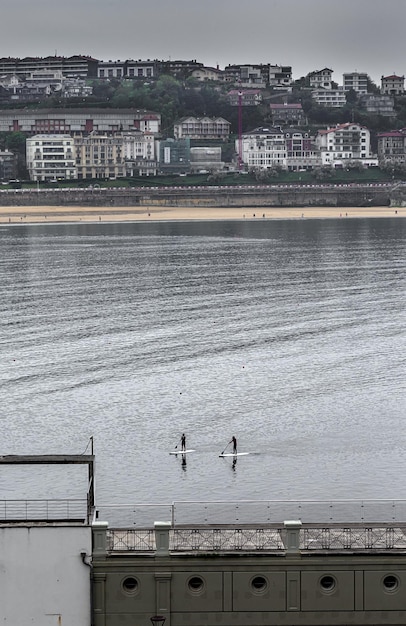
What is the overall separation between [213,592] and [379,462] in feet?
58.3

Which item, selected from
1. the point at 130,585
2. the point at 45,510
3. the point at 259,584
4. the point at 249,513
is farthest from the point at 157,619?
the point at 249,513

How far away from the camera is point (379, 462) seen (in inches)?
1591

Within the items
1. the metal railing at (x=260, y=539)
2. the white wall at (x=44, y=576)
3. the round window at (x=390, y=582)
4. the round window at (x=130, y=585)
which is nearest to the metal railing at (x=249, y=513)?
the metal railing at (x=260, y=539)

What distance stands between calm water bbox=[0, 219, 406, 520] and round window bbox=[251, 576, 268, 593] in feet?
43.2

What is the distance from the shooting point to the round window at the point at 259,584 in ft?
76.6

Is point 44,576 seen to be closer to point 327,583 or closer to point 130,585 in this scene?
point 130,585

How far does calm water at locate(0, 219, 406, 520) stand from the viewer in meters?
39.2

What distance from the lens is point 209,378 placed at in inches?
2116

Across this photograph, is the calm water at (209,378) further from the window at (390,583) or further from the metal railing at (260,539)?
the window at (390,583)

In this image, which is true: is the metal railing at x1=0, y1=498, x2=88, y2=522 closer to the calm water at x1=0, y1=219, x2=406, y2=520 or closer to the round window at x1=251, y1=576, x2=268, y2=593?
the calm water at x1=0, y1=219, x2=406, y2=520

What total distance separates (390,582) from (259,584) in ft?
7.55

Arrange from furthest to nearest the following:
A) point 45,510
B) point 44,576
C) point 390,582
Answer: point 45,510 < point 390,582 < point 44,576

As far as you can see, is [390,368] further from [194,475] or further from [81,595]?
[81,595]

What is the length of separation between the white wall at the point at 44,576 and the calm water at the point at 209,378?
13.2m
